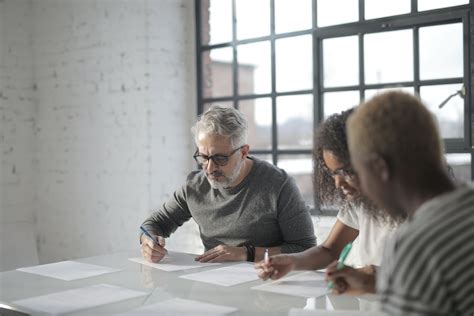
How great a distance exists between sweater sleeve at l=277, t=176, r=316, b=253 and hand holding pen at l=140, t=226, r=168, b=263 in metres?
0.52

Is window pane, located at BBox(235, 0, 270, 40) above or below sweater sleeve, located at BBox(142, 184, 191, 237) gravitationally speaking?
above

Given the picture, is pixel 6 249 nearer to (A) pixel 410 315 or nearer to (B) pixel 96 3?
(B) pixel 96 3

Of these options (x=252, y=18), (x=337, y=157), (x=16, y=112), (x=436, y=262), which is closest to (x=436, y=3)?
(x=252, y=18)

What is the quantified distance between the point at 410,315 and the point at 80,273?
1627 mm

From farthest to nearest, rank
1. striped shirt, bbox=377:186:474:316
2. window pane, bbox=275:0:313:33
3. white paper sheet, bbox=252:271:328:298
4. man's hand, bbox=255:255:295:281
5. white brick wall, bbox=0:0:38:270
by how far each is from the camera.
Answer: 1. white brick wall, bbox=0:0:38:270
2. window pane, bbox=275:0:313:33
3. man's hand, bbox=255:255:295:281
4. white paper sheet, bbox=252:271:328:298
5. striped shirt, bbox=377:186:474:316

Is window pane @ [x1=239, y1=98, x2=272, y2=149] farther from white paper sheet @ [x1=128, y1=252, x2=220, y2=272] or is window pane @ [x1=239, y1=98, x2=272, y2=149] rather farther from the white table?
the white table

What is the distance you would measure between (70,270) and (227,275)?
649mm

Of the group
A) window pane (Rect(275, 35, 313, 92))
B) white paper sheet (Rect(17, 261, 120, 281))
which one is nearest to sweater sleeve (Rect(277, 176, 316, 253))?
white paper sheet (Rect(17, 261, 120, 281))

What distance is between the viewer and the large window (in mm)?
3318

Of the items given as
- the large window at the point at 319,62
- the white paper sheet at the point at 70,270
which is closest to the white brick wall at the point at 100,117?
the large window at the point at 319,62

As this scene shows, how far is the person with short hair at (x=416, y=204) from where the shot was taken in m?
0.87

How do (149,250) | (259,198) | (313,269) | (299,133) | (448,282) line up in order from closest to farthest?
1. (448,282)
2. (313,269)
3. (149,250)
4. (259,198)
5. (299,133)

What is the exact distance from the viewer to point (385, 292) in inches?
37.6

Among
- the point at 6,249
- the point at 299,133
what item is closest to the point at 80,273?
the point at 6,249
